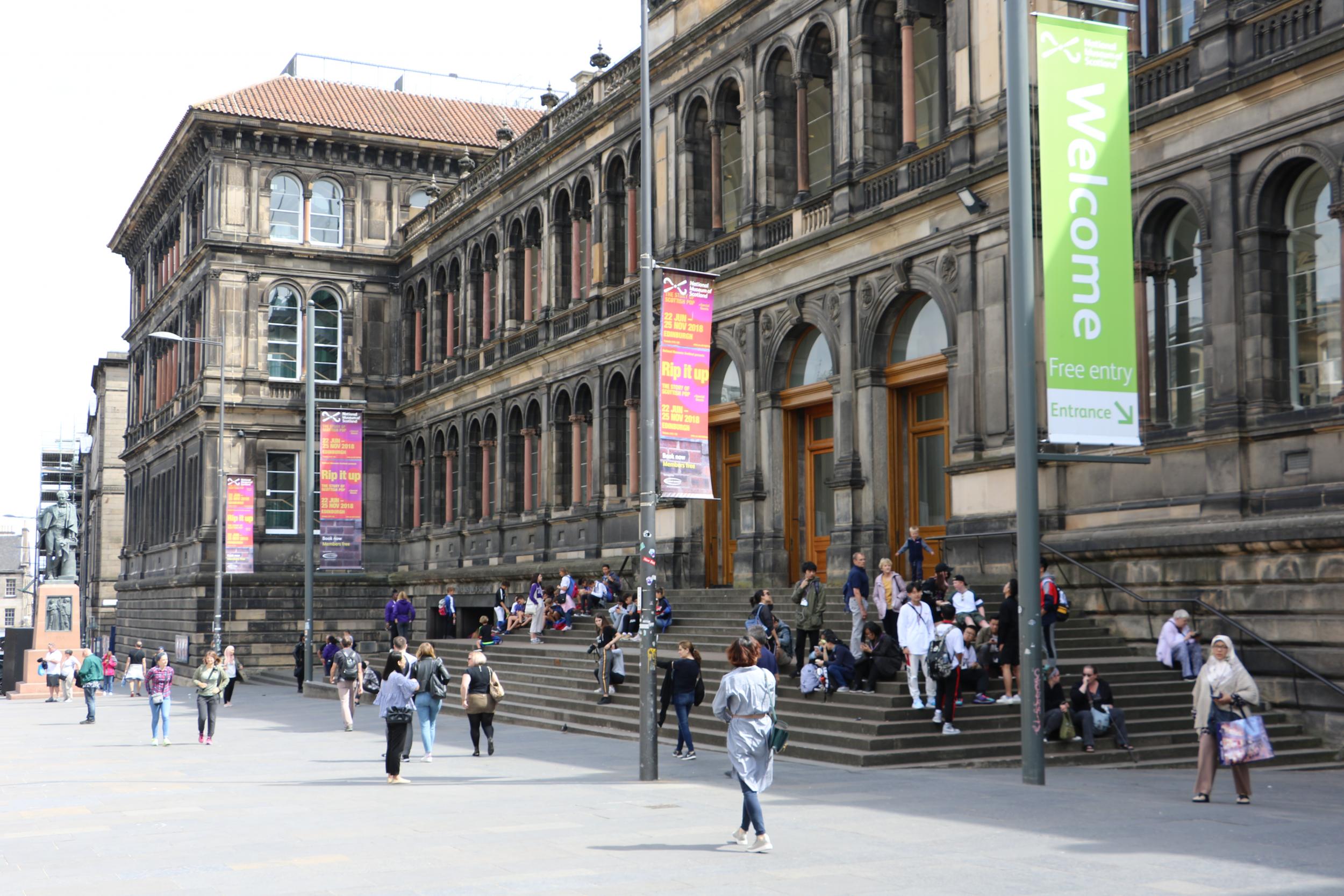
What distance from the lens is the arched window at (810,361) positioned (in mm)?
31031

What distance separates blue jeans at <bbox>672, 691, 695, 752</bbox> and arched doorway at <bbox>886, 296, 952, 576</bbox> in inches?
332

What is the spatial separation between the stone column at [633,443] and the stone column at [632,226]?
3.44 m

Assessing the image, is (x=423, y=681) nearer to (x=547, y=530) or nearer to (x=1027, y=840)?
(x=1027, y=840)

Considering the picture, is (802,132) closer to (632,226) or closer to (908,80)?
(908,80)

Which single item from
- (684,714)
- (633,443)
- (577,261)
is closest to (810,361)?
(633,443)

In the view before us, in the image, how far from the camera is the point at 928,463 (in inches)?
1117

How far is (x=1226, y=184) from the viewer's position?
70.3 feet

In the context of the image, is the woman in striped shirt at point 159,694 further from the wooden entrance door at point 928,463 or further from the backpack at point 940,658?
the backpack at point 940,658

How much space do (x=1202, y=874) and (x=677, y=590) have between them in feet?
76.7

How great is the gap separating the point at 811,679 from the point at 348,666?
1072 cm

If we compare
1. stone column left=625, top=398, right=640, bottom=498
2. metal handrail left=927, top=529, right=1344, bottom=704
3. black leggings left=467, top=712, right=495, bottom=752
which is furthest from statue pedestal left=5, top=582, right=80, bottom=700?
metal handrail left=927, top=529, right=1344, bottom=704

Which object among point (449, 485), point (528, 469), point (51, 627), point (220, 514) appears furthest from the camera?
point (51, 627)

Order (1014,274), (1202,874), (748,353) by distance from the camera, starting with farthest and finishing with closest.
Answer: (748,353), (1014,274), (1202,874)

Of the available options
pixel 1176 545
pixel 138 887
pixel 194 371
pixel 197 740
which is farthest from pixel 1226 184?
pixel 194 371
